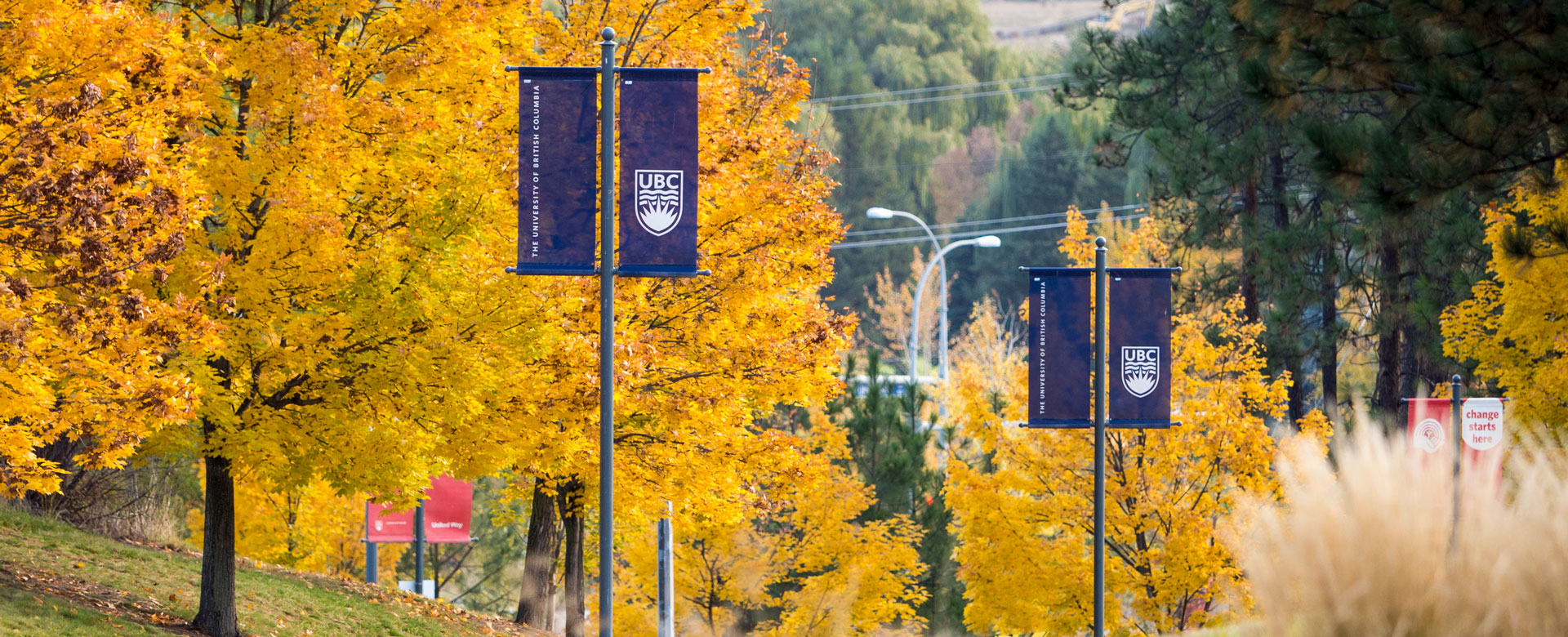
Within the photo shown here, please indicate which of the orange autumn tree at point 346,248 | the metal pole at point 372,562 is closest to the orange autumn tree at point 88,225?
the orange autumn tree at point 346,248

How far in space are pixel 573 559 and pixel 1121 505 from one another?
841cm

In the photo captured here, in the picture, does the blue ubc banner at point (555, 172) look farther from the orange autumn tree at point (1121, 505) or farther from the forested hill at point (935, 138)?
the forested hill at point (935, 138)

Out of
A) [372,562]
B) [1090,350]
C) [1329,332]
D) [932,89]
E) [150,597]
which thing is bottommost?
[372,562]

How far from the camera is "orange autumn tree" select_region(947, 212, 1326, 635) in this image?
21.0m

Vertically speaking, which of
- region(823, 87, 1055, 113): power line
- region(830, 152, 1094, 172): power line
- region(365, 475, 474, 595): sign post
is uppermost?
region(823, 87, 1055, 113): power line

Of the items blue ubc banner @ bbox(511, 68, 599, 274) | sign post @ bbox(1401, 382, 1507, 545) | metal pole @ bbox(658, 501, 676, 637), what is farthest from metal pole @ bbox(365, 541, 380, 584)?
blue ubc banner @ bbox(511, 68, 599, 274)

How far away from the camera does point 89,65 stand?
40.7 ft

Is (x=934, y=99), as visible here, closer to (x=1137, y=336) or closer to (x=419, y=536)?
(x=419, y=536)

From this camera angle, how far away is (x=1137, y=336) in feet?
57.2

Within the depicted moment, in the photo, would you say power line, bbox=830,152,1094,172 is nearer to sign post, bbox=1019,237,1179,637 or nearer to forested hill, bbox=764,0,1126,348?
forested hill, bbox=764,0,1126,348

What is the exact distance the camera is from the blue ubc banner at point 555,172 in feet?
37.2

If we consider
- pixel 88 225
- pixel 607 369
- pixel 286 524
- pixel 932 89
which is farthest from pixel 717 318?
pixel 932 89

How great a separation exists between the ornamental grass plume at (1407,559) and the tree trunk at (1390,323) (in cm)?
2138

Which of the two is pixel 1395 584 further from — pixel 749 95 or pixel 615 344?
pixel 749 95
